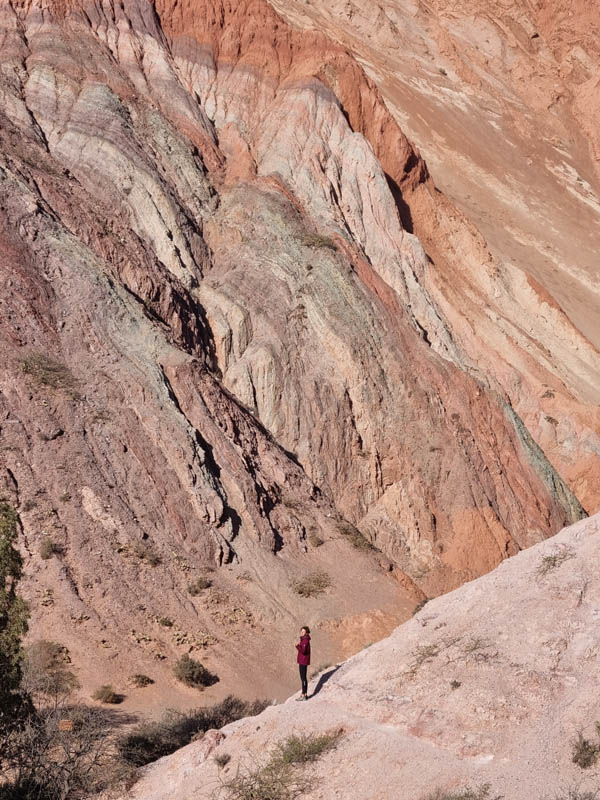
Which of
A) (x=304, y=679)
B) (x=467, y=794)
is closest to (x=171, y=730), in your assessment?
(x=304, y=679)

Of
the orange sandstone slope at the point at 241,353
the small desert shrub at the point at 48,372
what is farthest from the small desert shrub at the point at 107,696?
the small desert shrub at the point at 48,372

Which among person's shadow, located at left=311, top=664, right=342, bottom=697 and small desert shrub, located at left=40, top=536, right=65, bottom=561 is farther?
small desert shrub, located at left=40, top=536, right=65, bottom=561

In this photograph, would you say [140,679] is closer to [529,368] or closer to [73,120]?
[73,120]

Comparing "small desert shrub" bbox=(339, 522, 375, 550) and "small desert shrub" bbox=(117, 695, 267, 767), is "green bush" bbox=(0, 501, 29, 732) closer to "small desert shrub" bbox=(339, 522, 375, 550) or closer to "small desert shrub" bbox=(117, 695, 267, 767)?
"small desert shrub" bbox=(117, 695, 267, 767)

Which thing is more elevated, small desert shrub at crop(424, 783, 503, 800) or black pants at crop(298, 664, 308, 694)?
small desert shrub at crop(424, 783, 503, 800)

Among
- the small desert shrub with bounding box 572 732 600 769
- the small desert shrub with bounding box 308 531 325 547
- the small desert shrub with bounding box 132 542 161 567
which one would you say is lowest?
the small desert shrub with bounding box 132 542 161 567

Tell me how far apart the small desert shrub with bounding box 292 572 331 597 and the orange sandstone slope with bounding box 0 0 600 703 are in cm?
27

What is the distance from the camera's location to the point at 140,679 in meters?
15.6

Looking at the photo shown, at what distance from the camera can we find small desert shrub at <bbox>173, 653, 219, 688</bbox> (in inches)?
629

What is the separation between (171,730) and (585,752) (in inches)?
253

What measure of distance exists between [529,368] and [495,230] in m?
15.2

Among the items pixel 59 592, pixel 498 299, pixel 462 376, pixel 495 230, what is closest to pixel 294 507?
pixel 59 592

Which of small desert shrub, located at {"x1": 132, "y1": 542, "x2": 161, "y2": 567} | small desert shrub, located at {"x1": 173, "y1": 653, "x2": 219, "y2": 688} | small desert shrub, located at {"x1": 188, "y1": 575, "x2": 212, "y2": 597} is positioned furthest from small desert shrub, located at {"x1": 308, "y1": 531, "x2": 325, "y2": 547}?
small desert shrub, located at {"x1": 173, "y1": 653, "x2": 219, "y2": 688}

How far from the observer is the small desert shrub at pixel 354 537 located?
22.5m
